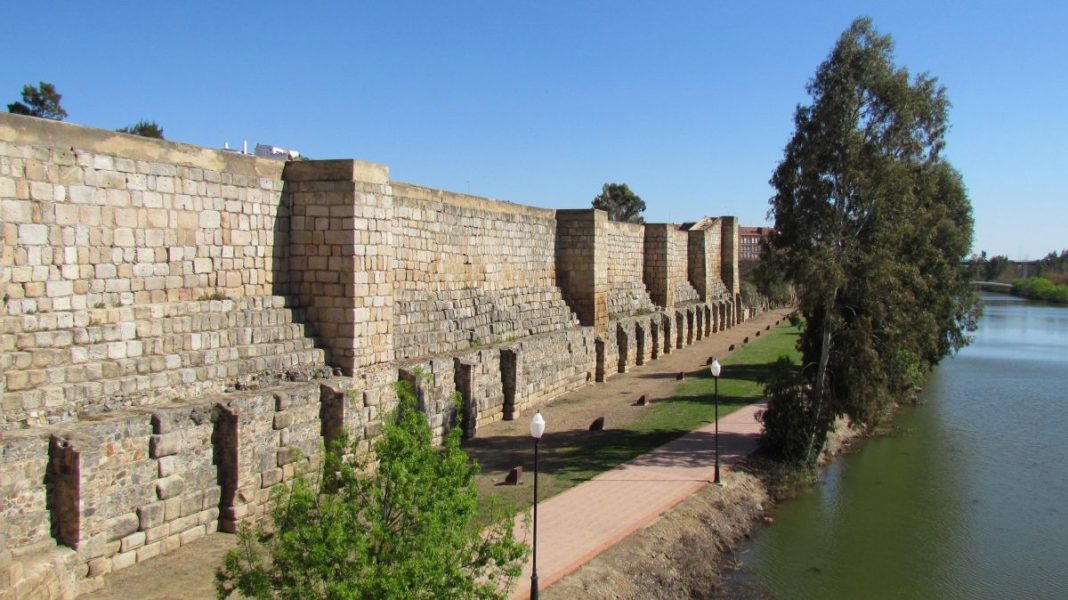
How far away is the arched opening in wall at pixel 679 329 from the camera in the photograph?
3044 cm

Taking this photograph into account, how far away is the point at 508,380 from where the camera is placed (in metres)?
16.5

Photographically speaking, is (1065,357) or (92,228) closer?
(92,228)

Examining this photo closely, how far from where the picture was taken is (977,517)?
1342cm

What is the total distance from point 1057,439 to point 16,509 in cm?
1963

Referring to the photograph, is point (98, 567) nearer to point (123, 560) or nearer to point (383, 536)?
point (123, 560)

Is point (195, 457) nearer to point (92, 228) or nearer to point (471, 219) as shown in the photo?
point (92, 228)

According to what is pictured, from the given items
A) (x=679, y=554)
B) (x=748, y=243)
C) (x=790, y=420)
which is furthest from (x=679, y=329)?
(x=748, y=243)

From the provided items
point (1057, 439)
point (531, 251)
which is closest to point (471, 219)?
point (531, 251)

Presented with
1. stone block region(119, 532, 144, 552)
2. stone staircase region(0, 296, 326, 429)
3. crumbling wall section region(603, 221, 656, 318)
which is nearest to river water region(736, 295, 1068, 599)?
stone staircase region(0, 296, 326, 429)

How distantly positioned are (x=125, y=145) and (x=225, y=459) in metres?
3.49

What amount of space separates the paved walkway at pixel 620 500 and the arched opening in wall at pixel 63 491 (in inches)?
160

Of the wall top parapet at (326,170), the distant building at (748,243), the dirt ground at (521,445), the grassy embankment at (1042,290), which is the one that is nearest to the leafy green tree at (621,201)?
the distant building at (748,243)

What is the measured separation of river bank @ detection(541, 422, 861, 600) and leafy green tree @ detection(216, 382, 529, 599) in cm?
303

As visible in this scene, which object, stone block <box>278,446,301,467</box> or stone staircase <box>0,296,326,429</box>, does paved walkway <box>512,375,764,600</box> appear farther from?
stone staircase <box>0,296,326,429</box>
